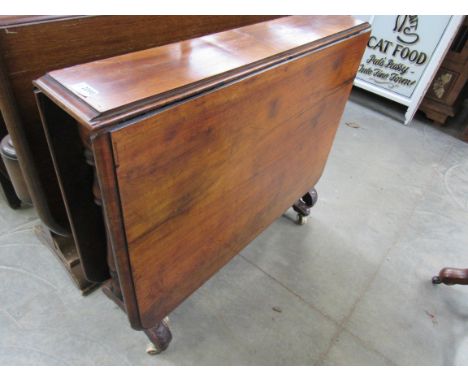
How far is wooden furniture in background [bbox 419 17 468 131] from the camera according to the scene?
2.09m

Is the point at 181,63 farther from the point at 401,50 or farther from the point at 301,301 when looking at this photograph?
the point at 401,50

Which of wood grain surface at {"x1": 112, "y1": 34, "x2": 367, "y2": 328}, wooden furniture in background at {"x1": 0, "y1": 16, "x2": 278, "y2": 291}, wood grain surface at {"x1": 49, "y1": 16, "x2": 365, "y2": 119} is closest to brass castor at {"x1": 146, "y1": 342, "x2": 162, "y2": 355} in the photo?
wood grain surface at {"x1": 112, "y1": 34, "x2": 367, "y2": 328}

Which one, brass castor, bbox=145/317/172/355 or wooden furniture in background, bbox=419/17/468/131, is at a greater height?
wooden furniture in background, bbox=419/17/468/131

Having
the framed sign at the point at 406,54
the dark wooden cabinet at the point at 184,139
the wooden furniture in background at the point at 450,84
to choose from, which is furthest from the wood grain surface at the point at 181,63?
the wooden furniture in background at the point at 450,84

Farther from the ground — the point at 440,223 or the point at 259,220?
the point at 259,220

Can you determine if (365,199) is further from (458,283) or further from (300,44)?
(300,44)

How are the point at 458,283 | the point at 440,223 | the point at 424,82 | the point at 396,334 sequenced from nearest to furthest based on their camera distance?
the point at 396,334 < the point at 458,283 < the point at 440,223 < the point at 424,82

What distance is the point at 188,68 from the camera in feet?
2.12

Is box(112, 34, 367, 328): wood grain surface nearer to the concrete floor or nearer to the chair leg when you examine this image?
the concrete floor

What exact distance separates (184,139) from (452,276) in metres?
1.21

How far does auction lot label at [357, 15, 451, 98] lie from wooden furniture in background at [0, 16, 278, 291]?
5.57 ft

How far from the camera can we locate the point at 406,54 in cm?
218

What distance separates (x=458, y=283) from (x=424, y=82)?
4.58 feet
